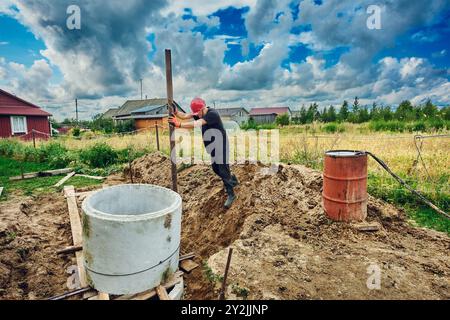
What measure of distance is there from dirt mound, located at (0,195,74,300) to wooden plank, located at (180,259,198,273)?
1492mm

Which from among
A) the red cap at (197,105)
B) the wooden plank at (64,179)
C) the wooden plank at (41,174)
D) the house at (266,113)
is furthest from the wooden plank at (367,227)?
the house at (266,113)

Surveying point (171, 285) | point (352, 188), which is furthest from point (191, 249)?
point (352, 188)

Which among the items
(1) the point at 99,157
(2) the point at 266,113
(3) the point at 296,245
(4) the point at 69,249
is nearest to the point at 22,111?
(1) the point at 99,157

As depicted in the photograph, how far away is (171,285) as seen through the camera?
3266mm

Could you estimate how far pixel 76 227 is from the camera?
4.81 metres

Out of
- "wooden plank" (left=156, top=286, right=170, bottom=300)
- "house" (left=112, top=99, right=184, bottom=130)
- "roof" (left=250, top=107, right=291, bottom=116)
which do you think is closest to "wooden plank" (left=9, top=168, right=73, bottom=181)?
"wooden plank" (left=156, top=286, right=170, bottom=300)

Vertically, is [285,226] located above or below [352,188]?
below

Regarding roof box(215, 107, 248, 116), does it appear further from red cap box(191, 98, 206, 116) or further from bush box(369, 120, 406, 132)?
red cap box(191, 98, 206, 116)

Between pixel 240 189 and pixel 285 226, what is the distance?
141cm

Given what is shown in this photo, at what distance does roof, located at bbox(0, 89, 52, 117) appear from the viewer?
20.9 metres

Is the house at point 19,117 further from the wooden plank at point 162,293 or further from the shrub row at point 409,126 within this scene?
the shrub row at point 409,126

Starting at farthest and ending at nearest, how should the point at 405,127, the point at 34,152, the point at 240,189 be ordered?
the point at 405,127, the point at 34,152, the point at 240,189
